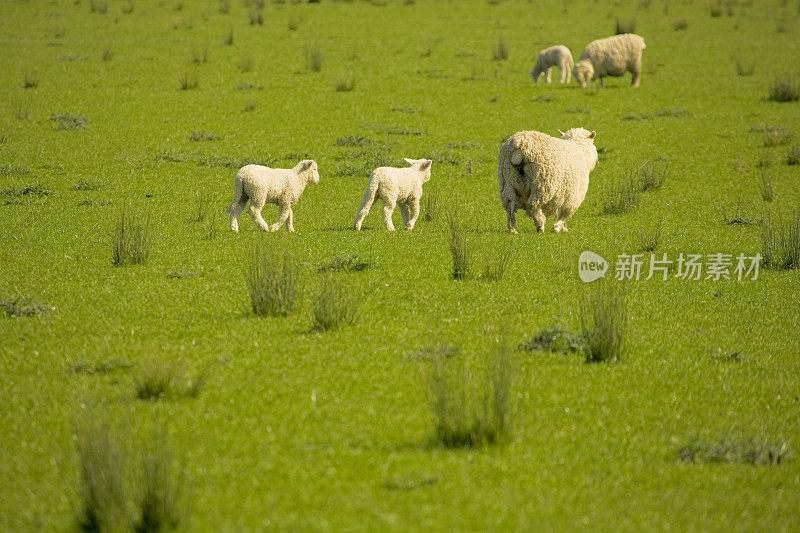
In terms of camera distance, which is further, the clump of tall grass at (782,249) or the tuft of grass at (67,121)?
the tuft of grass at (67,121)

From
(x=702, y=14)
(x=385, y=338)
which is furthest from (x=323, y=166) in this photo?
(x=702, y=14)

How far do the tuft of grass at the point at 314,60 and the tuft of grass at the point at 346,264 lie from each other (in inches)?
766

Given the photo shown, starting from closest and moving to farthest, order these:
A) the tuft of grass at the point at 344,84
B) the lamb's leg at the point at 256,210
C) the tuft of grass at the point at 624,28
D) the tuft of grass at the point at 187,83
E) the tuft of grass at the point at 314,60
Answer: the lamb's leg at the point at 256,210, the tuft of grass at the point at 187,83, the tuft of grass at the point at 344,84, the tuft of grass at the point at 314,60, the tuft of grass at the point at 624,28

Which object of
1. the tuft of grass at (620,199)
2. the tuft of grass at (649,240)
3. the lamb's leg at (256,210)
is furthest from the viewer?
the tuft of grass at (620,199)

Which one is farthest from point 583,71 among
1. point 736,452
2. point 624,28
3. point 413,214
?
point 736,452

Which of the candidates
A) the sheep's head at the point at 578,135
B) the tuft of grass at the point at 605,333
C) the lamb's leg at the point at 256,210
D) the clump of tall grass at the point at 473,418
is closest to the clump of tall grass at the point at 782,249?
the sheep's head at the point at 578,135

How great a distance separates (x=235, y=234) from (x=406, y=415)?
811 centimetres

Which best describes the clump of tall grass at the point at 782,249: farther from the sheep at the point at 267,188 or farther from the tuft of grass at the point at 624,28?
the tuft of grass at the point at 624,28

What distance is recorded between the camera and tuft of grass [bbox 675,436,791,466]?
649cm

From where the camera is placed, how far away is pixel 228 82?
2891 centimetres

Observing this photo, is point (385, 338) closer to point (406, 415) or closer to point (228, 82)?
point (406, 415)

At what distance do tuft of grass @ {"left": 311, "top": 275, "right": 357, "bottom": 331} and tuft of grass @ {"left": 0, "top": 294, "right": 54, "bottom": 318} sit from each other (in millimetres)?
3098

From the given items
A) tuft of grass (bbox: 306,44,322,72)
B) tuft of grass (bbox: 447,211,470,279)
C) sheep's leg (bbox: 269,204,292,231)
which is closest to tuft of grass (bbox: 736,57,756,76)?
tuft of grass (bbox: 306,44,322,72)

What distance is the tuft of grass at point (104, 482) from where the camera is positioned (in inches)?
199
